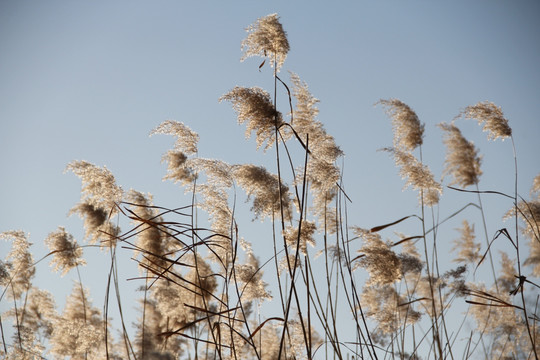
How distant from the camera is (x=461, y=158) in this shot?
5.94 m

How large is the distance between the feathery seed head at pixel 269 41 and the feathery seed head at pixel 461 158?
3.21 m

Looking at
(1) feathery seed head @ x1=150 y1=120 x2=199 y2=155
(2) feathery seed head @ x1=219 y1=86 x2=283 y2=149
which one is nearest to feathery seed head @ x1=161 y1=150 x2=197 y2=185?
(1) feathery seed head @ x1=150 y1=120 x2=199 y2=155

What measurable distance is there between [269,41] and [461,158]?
11.6 ft

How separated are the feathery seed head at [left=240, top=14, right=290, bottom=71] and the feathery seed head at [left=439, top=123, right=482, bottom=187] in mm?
3206

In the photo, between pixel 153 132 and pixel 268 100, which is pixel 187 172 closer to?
pixel 153 132

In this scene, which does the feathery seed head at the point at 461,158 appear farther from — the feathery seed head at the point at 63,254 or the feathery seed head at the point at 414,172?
the feathery seed head at the point at 63,254

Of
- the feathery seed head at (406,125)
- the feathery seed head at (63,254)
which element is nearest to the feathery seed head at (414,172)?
the feathery seed head at (406,125)

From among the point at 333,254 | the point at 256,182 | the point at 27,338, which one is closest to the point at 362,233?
the point at 333,254

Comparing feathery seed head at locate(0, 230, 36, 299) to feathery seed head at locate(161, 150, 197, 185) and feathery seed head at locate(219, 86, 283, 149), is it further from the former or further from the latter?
feathery seed head at locate(219, 86, 283, 149)

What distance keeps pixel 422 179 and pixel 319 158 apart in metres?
1.16

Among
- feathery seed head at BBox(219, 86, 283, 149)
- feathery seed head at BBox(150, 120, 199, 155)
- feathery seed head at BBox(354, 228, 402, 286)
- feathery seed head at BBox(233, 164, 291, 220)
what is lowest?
feathery seed head at BBox(354, 228, 402, 286)

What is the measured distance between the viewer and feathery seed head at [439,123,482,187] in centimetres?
590

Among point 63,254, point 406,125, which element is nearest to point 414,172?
point 406,125

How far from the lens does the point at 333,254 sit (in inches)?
143
